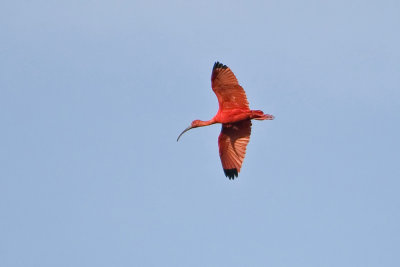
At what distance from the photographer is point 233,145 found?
143ft

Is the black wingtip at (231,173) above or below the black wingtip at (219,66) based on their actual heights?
below

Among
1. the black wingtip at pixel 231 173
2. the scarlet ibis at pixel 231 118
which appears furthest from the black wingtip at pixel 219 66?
the black wingtip at pixel 231 173

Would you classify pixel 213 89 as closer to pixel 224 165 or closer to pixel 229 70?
pixel 229 70

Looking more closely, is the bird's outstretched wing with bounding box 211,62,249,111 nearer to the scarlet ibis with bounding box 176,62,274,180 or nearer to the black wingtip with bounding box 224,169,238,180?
the scarlet ibis with bounding box 176,62,274,180

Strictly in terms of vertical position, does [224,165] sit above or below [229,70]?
below

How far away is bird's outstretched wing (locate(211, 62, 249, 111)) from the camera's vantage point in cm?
4150

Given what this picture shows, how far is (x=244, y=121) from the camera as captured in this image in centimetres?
4269

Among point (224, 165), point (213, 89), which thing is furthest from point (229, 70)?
point (224, 165)

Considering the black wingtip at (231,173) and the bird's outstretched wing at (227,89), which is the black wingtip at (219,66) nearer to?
the bird's outstretched wing at (227,89)

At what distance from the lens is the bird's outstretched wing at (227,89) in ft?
136

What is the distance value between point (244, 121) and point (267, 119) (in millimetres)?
1299

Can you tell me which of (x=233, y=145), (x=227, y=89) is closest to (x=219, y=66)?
(x=227, y=89)

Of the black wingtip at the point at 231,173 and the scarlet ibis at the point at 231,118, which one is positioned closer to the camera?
the scarlet ibis at the point at 231,118

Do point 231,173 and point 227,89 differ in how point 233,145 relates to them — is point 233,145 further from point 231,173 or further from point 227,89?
point 227,89
